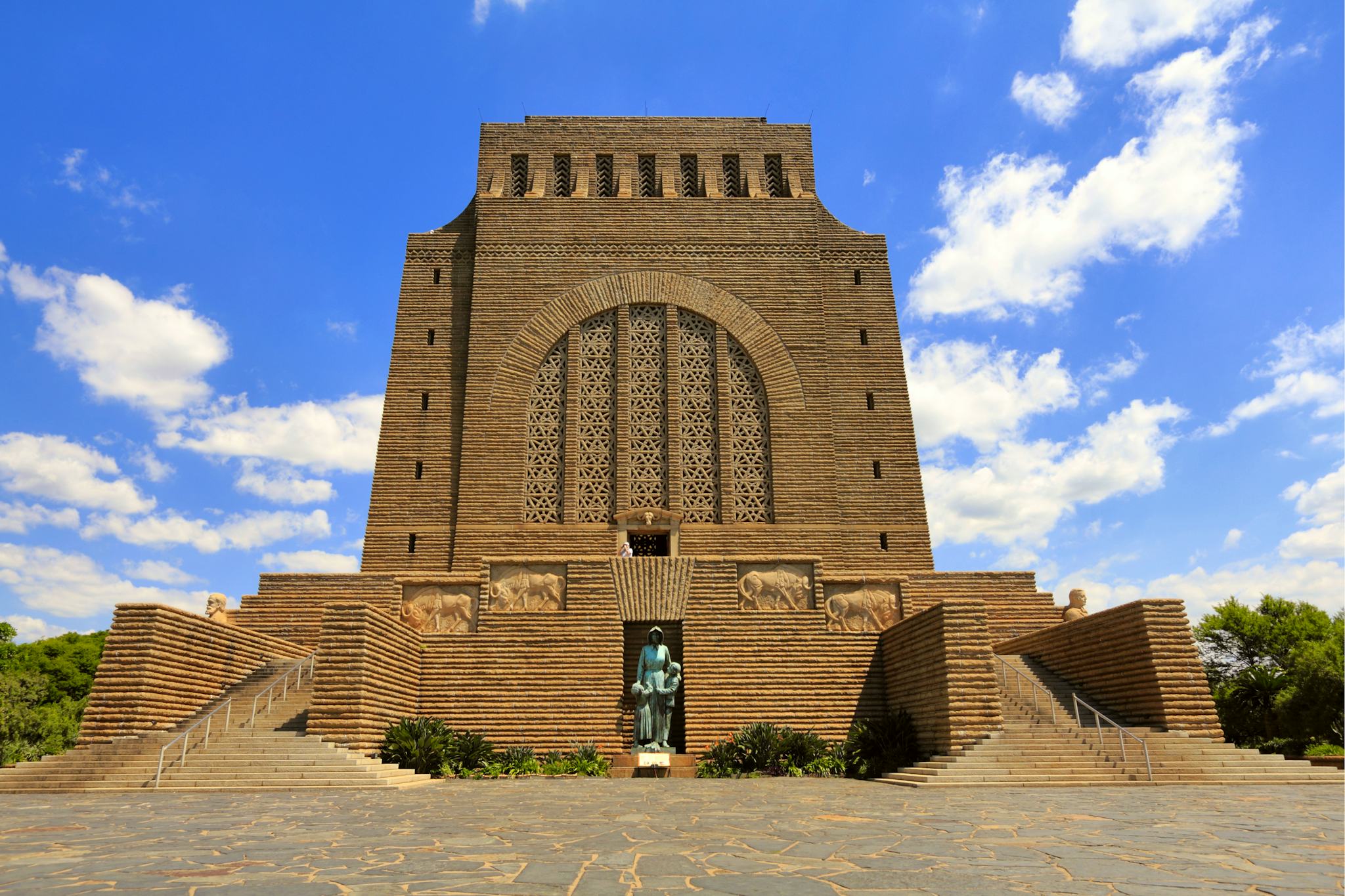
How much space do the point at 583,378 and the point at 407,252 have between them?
570 centimetres

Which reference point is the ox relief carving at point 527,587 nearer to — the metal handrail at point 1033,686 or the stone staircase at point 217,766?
the stone staircase at point 217,766

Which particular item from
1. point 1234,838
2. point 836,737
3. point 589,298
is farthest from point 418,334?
point 1234,838

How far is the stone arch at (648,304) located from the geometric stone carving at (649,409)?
1.71 feet

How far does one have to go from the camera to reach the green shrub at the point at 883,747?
39.5 feet

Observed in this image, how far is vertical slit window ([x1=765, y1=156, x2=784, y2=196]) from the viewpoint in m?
22.2

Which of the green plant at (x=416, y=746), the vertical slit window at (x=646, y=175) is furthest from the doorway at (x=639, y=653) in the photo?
the vertical slit window at (x=646, y=175)

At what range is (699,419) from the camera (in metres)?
19.6

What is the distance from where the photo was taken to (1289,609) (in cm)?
2816

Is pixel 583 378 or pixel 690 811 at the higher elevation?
pixel 583 378

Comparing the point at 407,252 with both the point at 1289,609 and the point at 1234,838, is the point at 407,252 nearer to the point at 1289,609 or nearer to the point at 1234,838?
the point at 1234,838

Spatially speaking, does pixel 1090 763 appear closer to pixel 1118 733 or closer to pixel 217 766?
pixel 1118 733

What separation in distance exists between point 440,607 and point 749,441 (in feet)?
26.4

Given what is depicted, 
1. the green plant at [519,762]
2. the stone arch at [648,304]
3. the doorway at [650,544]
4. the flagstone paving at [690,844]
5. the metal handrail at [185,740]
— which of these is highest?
the stone arch at [648,304]

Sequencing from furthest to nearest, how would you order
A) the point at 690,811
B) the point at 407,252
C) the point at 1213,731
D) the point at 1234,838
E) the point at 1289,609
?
the point at 1289,609 → the point at 407,252 → the point at 1213,731 → the point at 690,811 → the point at 1234,838
